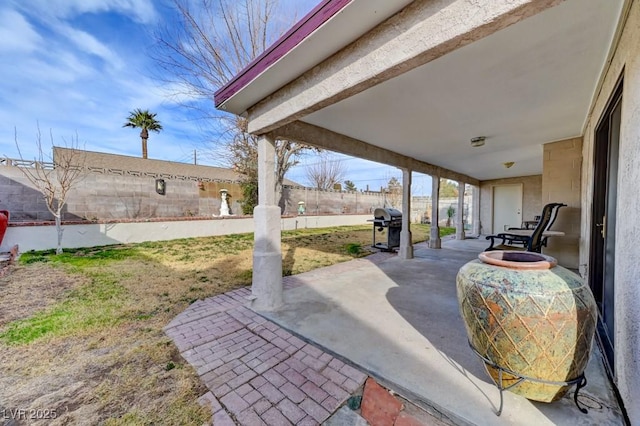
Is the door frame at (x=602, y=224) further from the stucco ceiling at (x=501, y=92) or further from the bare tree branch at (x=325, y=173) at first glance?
the bare tree branch at (x=325, y=173)

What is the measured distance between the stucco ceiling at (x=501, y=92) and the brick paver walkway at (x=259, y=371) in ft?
9.17

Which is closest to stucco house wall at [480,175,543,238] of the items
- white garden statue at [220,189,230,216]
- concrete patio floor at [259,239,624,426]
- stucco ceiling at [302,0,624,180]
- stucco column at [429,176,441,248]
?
stucco column at [429,176,441,248]

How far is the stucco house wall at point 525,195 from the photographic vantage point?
9.59 metres

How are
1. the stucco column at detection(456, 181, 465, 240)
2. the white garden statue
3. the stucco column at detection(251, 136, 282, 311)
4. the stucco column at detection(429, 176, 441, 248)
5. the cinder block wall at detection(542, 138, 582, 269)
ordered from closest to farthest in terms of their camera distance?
the stucco column at detection(251, 136, 282, 311)
the cinder block wall at detection(542, 138, 582, 269)
the stucco column at detection(429, 176, 441, 248)
the stucco column at detection(456, 181, 465, 240)
the white garden statue

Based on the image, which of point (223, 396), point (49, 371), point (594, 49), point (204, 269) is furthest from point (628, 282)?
point (204, 269)

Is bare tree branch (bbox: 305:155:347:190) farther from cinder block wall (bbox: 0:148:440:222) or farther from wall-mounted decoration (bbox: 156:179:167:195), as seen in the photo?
wall-mounted decoration (bbox: 156:179:167:195)

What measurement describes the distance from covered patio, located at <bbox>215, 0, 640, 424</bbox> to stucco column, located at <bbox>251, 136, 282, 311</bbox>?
0.01m

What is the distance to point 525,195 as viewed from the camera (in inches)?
388

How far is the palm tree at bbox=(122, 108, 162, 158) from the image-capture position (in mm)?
20234

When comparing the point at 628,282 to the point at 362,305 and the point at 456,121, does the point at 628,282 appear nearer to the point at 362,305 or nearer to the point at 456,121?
the point at 362,305

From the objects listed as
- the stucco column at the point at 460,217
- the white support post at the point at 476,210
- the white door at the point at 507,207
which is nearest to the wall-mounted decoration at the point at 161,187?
the stucco column at the point at 460,217

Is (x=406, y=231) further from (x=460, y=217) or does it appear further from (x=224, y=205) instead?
(x=224, y=205)

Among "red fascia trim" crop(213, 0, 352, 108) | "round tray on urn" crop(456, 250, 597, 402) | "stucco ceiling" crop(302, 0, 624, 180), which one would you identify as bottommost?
"round tray on urn" crop(456, 250, 597, 402)

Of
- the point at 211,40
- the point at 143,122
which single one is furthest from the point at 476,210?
the point at 143,122
